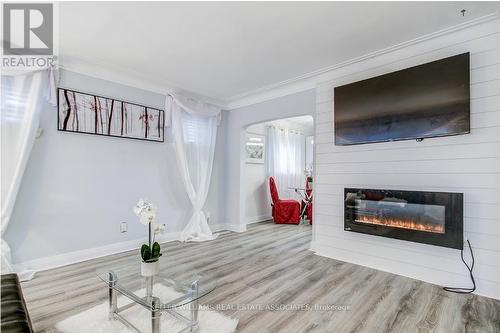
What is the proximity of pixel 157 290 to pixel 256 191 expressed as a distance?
169 inches

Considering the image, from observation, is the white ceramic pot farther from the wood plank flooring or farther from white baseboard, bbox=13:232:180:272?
white baseboard, bbox=13:232:180:272

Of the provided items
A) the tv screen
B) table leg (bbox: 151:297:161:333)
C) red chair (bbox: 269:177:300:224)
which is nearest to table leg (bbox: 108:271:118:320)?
table leg (bbox: 151:297:161:333)

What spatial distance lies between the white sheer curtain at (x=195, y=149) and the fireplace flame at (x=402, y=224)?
8.08ft

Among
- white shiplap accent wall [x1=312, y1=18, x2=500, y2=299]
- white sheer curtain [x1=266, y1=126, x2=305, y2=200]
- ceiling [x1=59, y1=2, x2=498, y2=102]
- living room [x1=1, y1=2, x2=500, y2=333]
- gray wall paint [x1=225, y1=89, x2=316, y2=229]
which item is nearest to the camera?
living room [x1=1, y1=2, x2=500, y2=333]

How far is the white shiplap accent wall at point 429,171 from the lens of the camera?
2.32 metres

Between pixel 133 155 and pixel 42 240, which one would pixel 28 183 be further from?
pixel 133 155

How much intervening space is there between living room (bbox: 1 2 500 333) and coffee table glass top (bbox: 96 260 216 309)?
0.02m

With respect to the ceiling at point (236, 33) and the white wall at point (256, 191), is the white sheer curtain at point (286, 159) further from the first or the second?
the ceiling at point (236, 33)

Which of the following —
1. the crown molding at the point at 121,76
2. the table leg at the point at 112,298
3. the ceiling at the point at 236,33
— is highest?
the ceiling at the point at 236,33

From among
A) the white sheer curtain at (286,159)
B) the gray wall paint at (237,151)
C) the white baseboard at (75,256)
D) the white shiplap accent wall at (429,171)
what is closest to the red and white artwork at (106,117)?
the gray wall paint at (237,151)

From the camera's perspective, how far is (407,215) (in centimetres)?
271

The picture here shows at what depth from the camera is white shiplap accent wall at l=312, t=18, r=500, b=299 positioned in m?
2.32

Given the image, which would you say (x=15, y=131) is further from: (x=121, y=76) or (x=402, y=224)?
(x=402, y=224)

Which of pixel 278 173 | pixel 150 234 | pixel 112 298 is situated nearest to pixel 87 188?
pixel 112 298
